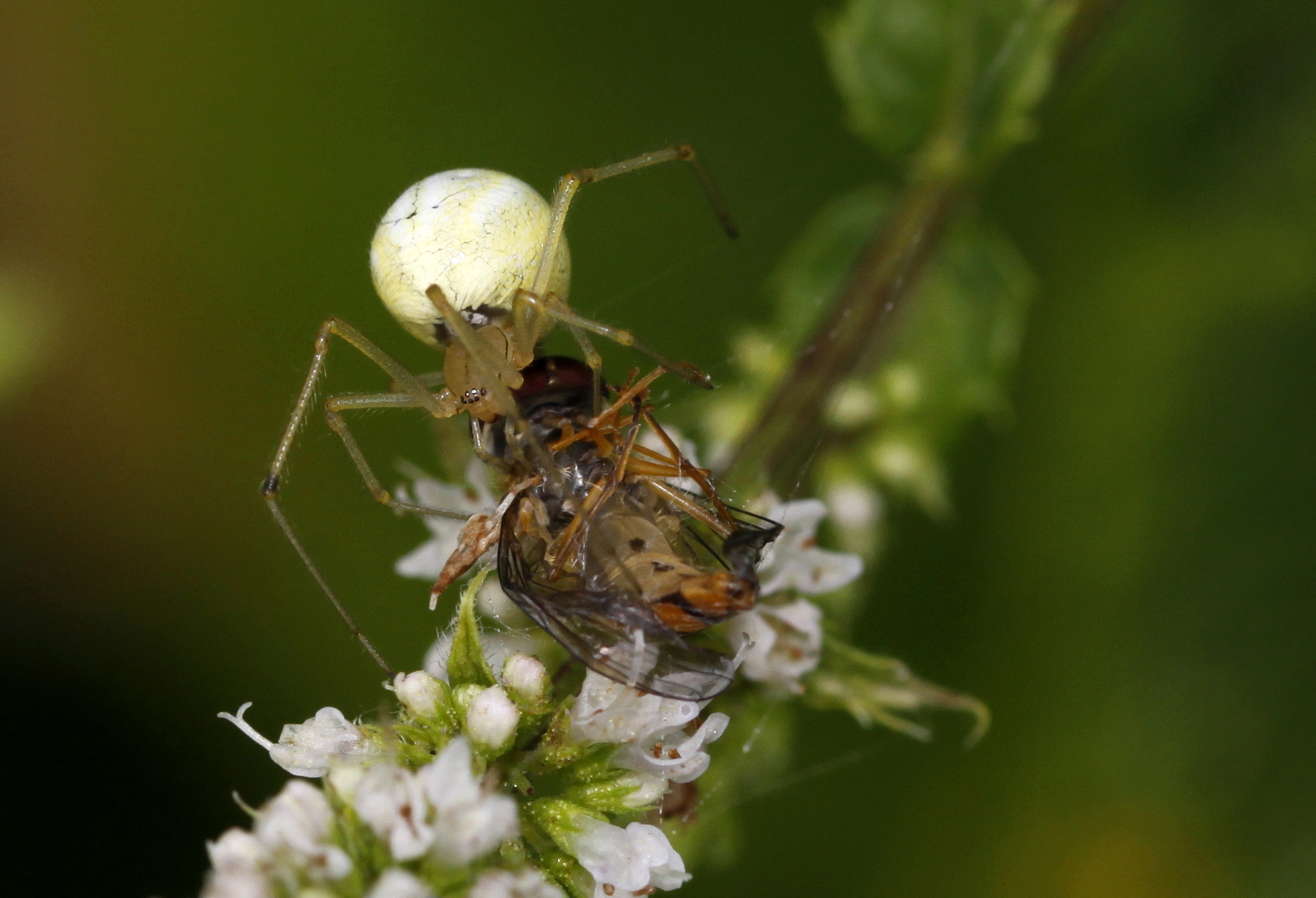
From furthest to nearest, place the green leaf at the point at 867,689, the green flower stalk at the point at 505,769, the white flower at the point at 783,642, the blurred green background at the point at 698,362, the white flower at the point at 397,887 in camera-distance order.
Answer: the blurred green background at the point at 698,362
the green leaf at the point at 867,689
the white flower at the point at 783,642
the green flower stalk at the point at 505,769
the white flower at the point at 397,887

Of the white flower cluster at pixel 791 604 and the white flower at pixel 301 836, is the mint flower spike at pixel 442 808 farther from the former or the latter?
the white flower cluster at pixel 791 604

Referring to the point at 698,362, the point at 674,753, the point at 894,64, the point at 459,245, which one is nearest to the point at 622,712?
the point at 674,753

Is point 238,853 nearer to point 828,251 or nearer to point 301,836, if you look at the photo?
point 301,836

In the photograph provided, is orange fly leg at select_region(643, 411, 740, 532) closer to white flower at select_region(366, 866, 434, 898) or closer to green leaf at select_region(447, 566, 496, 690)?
green leaf at select_region(447, 566, 496, 690)

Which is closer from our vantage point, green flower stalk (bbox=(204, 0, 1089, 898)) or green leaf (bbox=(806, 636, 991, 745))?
green flower stalk (bbox=(204, 0, 1089, 898))

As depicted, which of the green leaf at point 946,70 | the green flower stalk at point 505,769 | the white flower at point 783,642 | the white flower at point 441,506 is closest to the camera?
the green flower stalk at point 505,769

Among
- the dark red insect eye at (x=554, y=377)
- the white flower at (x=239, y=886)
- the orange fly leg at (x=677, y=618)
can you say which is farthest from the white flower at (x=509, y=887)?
the dark red insect eye at (x=554, y=377)

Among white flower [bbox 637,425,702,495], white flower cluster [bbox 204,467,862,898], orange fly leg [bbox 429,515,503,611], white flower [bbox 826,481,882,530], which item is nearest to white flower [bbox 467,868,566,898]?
white flower cluster [bbox 204,467,862,898]

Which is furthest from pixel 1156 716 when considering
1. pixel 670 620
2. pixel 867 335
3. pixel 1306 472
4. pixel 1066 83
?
pixel 670 620
